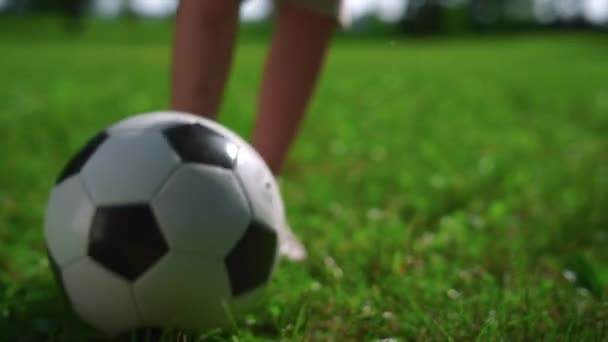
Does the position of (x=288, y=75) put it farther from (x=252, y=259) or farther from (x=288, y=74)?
(x=252, y=259)

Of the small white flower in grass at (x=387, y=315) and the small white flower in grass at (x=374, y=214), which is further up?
the small white flower in grass at (x=387, y=315)

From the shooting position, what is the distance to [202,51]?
116 inches

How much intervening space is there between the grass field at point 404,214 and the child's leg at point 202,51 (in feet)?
2.53

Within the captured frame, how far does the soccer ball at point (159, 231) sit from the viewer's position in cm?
208

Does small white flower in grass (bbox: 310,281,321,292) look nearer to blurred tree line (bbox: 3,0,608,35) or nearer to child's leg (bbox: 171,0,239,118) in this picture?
child's leg (bbox: 171,0,239,118)

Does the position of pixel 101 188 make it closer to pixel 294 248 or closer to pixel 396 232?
pixel 294 248

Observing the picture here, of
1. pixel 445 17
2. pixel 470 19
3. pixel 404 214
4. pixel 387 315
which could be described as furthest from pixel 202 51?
pixel 470 19

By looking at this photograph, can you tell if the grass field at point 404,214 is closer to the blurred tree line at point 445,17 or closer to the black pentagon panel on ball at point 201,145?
the black pentagon panel on ball at point 201,145

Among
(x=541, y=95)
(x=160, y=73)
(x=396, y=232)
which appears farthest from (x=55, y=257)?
(x=160, y=73)

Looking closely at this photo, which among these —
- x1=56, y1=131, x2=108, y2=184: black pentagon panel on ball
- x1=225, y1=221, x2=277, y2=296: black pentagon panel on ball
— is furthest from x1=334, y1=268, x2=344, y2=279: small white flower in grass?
x1=56, y1=131, x2=108, y2=184: black pentagon panel on ball

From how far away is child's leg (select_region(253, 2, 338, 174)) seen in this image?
10.9 feet

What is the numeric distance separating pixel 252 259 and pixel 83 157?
0.62 metres

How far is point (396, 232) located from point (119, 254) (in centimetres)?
165

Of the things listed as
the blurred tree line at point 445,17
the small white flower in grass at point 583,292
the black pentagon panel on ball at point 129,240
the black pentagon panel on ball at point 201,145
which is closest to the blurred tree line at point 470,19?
the blurred tree line at point 445,17
